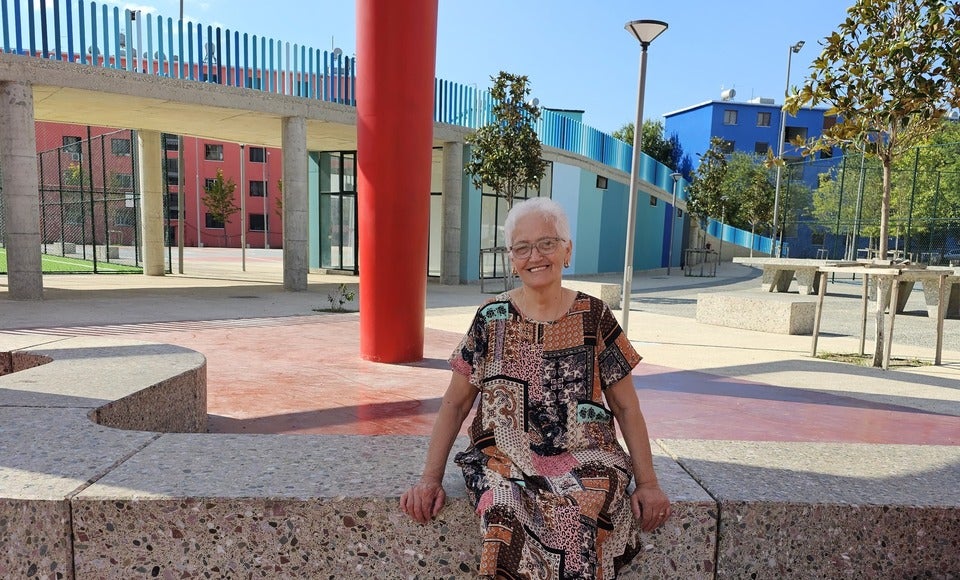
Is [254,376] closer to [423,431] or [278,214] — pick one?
[423,431]

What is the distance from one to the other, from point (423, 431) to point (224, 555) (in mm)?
2397

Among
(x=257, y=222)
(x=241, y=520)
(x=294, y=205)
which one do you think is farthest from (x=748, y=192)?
(x=241, y=520)

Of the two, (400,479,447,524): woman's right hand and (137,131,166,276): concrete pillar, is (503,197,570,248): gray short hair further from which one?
(137,131,166,276): concrete pillar

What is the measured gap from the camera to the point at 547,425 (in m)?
2.09

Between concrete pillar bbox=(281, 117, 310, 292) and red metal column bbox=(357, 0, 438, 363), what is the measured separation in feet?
27.6

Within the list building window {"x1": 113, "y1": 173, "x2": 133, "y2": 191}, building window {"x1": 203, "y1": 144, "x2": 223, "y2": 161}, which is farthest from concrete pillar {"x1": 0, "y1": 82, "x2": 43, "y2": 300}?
building window {"x1": 203, "y1": 144, "x2": 223, "y2": 161}

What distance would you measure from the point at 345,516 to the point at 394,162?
462 centimetres

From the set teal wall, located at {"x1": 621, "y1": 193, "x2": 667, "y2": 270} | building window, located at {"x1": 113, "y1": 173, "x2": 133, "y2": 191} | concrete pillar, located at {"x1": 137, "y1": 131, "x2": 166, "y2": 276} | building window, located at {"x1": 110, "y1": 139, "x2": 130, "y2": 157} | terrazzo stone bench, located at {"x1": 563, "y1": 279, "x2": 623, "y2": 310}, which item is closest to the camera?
terrazzo stone bench, located at {"x1": 563, "y1": 279, "x2": 623, "y2": 310}

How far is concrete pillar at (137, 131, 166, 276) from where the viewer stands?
16.8 metres

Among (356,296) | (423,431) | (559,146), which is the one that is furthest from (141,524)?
(559,146)

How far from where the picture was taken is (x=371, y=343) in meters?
6.57

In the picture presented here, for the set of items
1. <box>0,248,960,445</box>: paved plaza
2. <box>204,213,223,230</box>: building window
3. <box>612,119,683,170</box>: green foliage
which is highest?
<box>612,119,683,170</box>: green foliage

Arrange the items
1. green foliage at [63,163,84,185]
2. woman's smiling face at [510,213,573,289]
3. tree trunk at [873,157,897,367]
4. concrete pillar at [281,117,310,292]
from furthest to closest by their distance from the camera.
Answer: green foliage at [63,163,84,185]
concrete pillar at [281,117,310,292]
tree trunk at [873,157,897,367]
woman's smiling face at [510,213,573,289]

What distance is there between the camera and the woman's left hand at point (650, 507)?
2.00 meters
